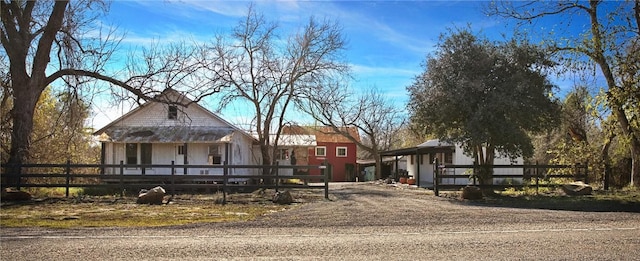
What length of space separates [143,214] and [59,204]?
192 inches

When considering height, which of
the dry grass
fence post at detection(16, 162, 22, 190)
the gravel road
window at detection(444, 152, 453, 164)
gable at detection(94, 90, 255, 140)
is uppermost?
gable at detection(94, 90, 255, 140)

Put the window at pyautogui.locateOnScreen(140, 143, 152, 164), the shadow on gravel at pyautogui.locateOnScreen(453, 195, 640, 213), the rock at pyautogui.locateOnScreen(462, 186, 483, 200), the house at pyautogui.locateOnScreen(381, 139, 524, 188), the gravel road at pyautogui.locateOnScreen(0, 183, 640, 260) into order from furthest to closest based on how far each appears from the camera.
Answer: the window at pyautogui.locateOnScreen(140, 143, 152, 164)
the house at pyautogui.locateOnScreen(381, 139, 524, 188)
the rock at pyautogui.locateOnScreen(462, 186, 483, 200)
the shadow on gravel at pyautogui.locateOnScreen(453, 195, 640, 213)
the gravel road at pyautogui.locateOnScreen(0, 183, 640, 260)

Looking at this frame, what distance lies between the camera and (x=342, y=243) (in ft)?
28.0

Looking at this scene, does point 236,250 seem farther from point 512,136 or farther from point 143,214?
point 512,136

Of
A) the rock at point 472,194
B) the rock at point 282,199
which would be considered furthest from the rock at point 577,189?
the rock at point 282,199

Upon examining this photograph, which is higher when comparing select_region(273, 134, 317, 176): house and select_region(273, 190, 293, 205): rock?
select_region(273, 134, 317, 176): house

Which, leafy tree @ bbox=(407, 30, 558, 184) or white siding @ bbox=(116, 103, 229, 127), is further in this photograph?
white siding @ bbox=(116, 103, 229, 127)

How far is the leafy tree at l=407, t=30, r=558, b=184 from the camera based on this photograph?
19.2 metres

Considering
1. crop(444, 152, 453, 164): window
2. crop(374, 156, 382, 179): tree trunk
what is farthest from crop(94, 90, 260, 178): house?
crop(374, 156, 382, 179): tree trunk

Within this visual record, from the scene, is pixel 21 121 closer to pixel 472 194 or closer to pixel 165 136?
pixel 165 136

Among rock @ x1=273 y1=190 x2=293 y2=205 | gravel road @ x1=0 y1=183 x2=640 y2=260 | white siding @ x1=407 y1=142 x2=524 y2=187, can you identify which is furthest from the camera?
white siding @ x1=407 y1=142 x2=524 y2=187

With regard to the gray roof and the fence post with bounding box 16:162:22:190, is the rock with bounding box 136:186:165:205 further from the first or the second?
the gray roof

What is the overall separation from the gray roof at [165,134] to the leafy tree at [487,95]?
1292 centimetres

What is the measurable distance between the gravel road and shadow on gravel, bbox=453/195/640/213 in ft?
8.54
